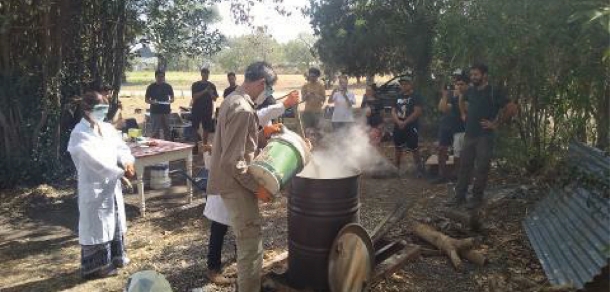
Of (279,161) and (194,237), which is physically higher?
(279,161)

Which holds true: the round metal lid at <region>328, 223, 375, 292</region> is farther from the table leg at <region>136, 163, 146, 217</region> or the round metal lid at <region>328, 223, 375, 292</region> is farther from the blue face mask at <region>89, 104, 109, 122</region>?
the table leg at <region>136, 163, 146, 217</region>

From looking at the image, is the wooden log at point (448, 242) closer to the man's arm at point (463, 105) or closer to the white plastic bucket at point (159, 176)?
the man's arm at point (463, 105)

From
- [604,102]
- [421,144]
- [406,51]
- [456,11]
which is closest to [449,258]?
[604,102]

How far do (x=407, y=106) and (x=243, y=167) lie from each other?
4.80m

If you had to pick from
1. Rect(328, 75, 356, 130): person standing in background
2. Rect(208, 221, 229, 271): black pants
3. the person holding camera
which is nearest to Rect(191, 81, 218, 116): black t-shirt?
Rect(328, 75, 356, 130): person standing in background

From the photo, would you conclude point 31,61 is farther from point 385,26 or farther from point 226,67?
point 226,67

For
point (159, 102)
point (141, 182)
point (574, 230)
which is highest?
point (159, 102)

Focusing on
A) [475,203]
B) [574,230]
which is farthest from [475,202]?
[574,230]

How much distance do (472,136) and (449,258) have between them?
1.91 m

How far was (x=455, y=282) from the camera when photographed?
4.18 meters

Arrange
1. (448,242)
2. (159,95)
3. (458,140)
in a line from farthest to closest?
(159,95) → (458,140) → (448,242)

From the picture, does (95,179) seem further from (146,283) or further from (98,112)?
(146,283)

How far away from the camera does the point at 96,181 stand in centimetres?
431

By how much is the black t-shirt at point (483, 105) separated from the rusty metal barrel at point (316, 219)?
2649 millimetres
